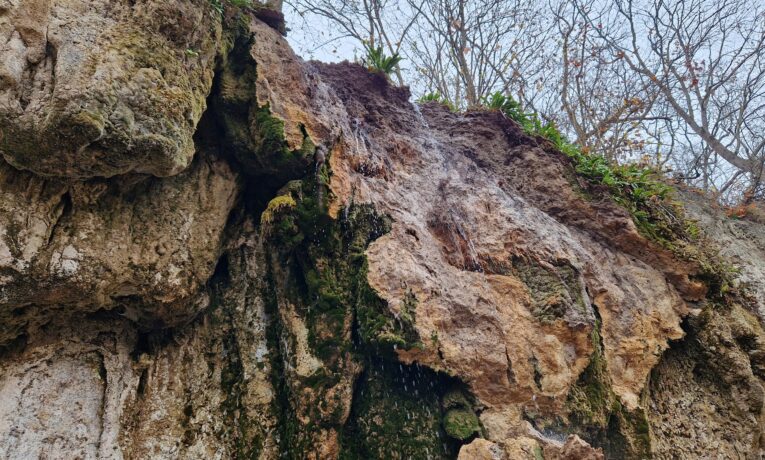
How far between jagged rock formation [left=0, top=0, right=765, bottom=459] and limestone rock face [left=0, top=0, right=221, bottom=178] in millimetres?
18

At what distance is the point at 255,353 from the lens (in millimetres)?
4676

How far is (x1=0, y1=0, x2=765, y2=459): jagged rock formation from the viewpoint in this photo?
11.6ft

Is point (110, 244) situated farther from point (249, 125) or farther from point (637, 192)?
point (637, 192)

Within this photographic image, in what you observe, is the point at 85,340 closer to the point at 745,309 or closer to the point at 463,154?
the point at 463,154

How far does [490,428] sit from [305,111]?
4.06 m

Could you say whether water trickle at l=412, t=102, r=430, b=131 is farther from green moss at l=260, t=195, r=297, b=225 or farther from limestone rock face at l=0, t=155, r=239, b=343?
limestone rock face at l=0, t=155, r=239, b=343

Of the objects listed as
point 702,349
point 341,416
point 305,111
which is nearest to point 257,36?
point 305,111

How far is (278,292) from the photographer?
191 inches

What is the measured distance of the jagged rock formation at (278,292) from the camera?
11.6 feet

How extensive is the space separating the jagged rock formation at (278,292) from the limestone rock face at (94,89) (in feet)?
0.06

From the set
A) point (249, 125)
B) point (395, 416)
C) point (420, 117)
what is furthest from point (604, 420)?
point (420, 117)

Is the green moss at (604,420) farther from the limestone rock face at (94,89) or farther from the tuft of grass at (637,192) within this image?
the limestone rock face at (94,89)

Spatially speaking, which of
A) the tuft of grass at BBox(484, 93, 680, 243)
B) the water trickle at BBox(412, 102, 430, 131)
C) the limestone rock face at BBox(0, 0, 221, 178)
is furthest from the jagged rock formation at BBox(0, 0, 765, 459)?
the water trickle at BBox(412, 102, 430, 131)

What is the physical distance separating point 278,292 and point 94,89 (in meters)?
2.58
